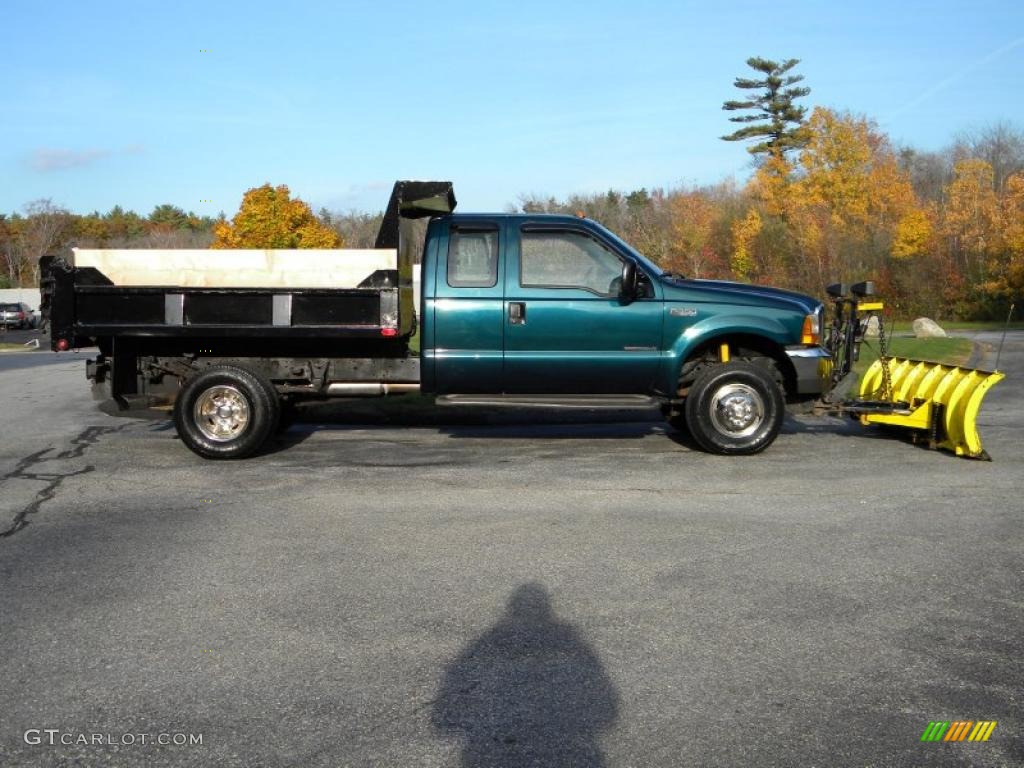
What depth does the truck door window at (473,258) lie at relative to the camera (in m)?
9.15

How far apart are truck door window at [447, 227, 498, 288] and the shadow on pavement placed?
4.75 m

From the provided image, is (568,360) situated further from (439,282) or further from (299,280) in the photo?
(299,280)

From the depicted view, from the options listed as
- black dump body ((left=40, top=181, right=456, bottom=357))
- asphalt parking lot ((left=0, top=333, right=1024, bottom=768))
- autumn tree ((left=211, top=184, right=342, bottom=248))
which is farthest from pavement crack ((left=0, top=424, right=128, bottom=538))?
autumn tree ((left=211, top=184, right=342, bottom=248))

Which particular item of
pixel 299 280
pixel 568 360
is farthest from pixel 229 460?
pixel 568 360

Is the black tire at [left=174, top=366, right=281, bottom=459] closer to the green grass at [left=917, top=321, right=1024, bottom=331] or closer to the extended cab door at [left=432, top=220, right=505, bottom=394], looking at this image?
the extended cab door at [left=432, top=220, right=505, bottom=394]

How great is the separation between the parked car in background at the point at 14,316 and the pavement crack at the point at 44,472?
46.0 m

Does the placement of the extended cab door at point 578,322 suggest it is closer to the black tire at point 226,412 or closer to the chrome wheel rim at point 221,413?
the black tire at point 226,412

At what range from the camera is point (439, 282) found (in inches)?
359

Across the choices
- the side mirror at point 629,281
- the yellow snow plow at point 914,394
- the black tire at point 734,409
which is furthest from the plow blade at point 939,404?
the side mirror at point 629,281

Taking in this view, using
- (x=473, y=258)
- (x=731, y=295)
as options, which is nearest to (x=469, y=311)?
(x=473, y=258)

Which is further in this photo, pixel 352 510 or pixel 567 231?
pixel 567 231

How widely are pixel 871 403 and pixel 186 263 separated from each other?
658cm

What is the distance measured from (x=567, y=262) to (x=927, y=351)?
44.0 ft

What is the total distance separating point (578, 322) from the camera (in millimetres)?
9070
